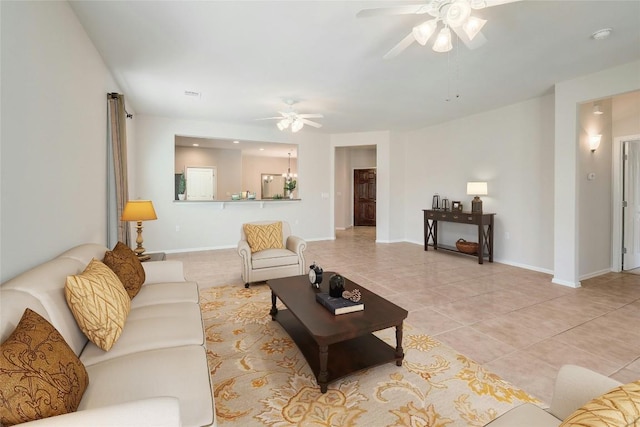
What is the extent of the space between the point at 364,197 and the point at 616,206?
6.83 m

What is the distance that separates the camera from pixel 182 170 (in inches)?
353

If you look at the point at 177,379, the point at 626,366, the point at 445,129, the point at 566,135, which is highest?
the point at 445,129

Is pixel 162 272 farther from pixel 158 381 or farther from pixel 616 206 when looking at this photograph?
pixel 616 206

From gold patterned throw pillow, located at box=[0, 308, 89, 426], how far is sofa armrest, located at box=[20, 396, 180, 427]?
0.27 feet

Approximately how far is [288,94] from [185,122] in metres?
2.81

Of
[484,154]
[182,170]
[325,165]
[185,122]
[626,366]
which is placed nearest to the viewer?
[626,366]

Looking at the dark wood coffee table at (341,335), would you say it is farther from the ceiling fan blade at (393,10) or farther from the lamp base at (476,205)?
the lamp base at (476,205)

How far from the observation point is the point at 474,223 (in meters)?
5.23

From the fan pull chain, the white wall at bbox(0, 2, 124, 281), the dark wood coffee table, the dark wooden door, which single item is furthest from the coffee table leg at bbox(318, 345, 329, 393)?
the dark wooden door

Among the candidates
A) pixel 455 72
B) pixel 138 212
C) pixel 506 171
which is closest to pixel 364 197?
pixel 506 171

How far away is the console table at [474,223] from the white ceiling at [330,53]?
191 cm

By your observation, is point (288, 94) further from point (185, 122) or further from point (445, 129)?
point (445, 129)

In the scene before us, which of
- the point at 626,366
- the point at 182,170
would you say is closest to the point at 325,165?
the point at 182,170

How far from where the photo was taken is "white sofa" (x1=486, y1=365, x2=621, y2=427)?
40.9 inches
